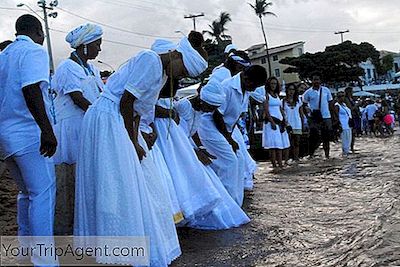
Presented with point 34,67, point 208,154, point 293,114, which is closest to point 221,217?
point 208,154

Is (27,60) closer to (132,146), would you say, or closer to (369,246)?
(132,146)

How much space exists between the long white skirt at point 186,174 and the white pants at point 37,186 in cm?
157

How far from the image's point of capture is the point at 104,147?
4105 millimetres

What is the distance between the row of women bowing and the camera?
13.1 feet

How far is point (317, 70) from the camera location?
57.0 meters

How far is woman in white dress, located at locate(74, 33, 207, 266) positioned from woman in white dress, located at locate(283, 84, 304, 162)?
29.8 feet

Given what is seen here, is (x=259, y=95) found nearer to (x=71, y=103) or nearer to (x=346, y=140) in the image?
(x=346, y=140)

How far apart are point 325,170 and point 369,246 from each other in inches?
239

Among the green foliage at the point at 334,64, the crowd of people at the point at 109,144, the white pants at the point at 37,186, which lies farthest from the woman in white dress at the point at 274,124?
the green foliage at the point at 334,64

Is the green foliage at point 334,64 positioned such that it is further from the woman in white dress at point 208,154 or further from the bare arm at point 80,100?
the bare arm at point 80,100

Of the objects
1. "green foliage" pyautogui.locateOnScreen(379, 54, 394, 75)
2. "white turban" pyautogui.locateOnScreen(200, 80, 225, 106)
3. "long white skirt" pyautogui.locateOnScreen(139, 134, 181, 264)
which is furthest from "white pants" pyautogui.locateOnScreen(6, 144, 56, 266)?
"green foliage" pyautogui.locateOnScreen(379, 54, 394, 75)

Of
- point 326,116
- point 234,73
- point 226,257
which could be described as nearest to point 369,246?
point 226,257

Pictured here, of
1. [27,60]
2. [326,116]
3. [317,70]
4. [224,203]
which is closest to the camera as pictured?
[27,60]

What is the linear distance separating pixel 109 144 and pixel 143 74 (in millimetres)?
524
